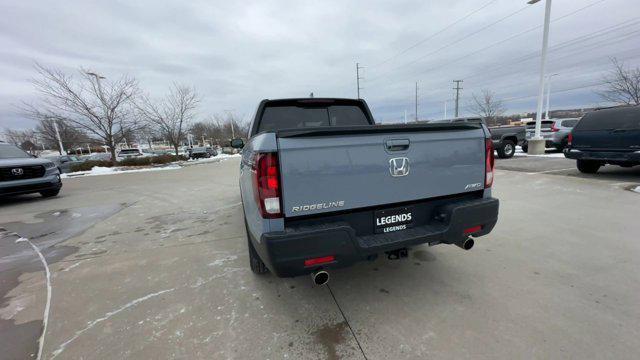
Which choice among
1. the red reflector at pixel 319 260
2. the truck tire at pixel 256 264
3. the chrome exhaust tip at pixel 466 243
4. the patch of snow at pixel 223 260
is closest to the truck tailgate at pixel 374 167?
the red reflector at pixel 319 260

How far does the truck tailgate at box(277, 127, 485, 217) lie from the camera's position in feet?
6.59

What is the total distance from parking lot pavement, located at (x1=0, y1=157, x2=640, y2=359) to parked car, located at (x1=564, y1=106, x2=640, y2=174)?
101 inches

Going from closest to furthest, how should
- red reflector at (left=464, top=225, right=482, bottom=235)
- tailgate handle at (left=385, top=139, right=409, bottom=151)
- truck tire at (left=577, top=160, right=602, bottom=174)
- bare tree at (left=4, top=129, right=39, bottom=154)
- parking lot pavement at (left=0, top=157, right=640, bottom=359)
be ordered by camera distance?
parking lot pavement at (left=0, top=157, right=640, bottom=359) < tailgate handle at (left=385, top=139, right=409, bottom=151) < red reflector at (left=464, top=225, right=482, bottom=235) < truck tire at (left=577, top=160, right=602, bottom=174) < bare tree at (left=4, top=129, right=39, bottom=154)

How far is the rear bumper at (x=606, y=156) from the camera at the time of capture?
6.22 metres

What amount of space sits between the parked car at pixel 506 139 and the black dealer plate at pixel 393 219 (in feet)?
41.2

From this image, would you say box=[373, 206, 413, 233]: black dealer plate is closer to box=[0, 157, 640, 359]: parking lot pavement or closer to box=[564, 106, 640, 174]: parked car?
box=[0, 157, 640, 359]: parking lot pavement

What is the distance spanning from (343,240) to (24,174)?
34.3ft

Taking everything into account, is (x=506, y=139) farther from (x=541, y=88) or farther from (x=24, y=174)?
(x=24, y=174)

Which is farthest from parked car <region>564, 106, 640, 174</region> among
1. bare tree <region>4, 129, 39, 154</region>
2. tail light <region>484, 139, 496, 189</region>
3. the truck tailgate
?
bare tree <region>4, 129, 39, 154</region>

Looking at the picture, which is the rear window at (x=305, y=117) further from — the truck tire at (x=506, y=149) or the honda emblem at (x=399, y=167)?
the truck tire at (x=506, y=149)

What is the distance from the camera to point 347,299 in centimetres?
265

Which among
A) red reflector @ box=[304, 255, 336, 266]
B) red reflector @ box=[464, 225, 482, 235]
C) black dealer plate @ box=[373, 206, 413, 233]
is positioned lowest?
red reflector @ box=[464, 225, 482, 235]

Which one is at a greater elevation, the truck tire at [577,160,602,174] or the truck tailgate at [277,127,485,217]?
the truck tailgate at [277,127,485,217]

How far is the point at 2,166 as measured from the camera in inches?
293
